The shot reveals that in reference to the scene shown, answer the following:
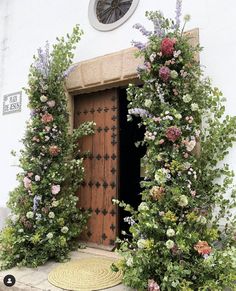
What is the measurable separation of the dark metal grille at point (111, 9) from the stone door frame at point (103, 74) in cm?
55

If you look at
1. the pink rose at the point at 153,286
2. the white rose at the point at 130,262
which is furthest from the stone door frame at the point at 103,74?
the pink rose at the point at 153,286

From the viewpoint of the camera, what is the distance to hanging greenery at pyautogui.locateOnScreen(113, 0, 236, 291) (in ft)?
8.63

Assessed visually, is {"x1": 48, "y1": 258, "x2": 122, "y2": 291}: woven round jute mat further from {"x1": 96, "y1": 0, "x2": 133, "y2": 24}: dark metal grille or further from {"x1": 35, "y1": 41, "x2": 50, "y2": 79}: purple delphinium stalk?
{"x1": 96, "y1": 0, "x2": 133, "y2": 24}: dark metal grille

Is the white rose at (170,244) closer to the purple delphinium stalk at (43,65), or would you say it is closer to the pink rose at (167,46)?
the pink rose at (167,46)

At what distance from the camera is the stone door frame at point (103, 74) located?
12.5ft

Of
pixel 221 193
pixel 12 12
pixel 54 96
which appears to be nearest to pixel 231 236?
pixel 221 193

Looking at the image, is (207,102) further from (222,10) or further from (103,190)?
(103,190)

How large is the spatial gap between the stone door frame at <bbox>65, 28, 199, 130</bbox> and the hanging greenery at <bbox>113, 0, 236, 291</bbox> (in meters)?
0.61

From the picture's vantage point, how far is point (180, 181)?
286 centimetres

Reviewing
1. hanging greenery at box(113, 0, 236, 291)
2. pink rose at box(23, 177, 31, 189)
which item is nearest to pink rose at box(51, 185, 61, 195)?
pink rose at box(23, 177, 31, 189)

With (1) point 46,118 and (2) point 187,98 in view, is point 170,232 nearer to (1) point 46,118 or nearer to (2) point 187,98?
(2) point 187,98

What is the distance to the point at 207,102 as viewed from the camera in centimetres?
308

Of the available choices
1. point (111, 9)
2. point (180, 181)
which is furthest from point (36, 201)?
point (111, 9)

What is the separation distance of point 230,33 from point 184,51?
21.3 inches
